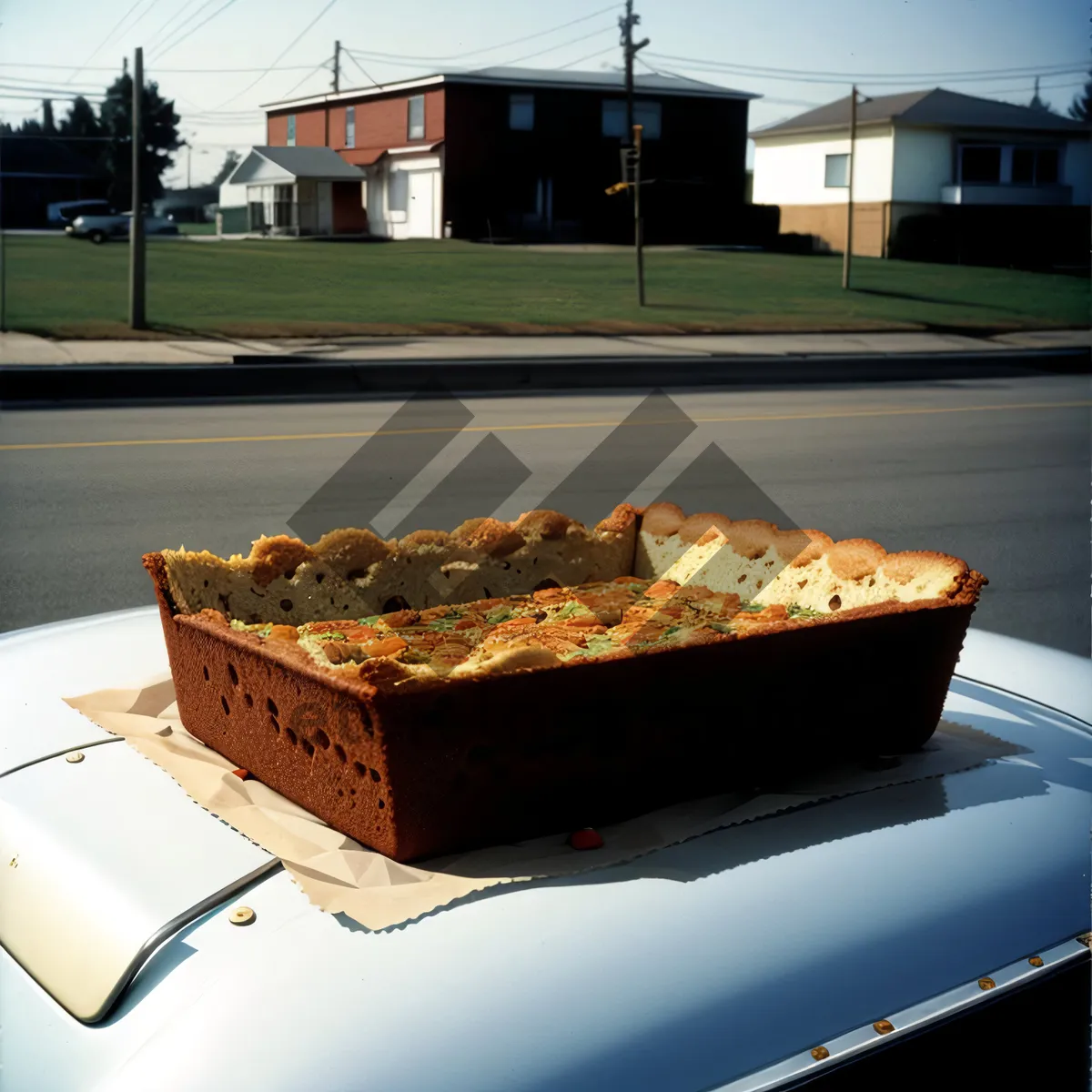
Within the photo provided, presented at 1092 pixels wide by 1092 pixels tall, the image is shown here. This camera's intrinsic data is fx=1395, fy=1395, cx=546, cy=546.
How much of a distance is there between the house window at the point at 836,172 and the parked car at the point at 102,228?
23598mm

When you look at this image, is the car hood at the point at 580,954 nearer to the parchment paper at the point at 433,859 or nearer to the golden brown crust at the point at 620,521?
the parchment paper at the point at 433,859

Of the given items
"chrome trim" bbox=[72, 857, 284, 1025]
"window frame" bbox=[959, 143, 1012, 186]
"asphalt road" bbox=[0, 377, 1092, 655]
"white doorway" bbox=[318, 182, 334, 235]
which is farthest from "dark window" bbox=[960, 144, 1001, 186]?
"chrome trim" bbox=[72, 857, 284, 1025]

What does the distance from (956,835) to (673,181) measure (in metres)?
47.1

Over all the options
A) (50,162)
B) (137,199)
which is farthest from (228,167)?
(137,199)

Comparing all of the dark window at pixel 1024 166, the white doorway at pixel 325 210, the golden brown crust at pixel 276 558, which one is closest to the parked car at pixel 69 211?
the white doorway at pixel 325 210

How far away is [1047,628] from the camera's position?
589 cm

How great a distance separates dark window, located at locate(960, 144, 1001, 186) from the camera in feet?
161

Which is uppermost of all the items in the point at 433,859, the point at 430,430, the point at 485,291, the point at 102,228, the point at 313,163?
the point at 313,163

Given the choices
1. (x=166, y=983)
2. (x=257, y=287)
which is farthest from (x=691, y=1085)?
(x=257, y=287)

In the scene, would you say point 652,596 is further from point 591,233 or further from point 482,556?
point 591,233

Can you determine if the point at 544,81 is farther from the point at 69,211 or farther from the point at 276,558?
the point at 276,558

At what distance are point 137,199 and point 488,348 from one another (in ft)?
16.2

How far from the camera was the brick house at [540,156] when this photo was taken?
44.1 metres

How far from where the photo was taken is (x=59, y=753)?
152 centimetres
